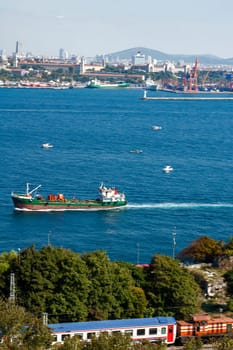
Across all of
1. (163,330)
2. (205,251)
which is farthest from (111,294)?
(205,251)

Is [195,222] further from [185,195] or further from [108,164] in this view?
[108,164]

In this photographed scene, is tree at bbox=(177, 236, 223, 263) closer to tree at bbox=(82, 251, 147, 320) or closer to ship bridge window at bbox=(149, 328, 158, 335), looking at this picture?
tree at bbox=(82, 251, 147, 320)

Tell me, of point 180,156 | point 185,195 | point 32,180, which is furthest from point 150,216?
point 180,156

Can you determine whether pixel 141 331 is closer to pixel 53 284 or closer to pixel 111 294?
pixel 111 294

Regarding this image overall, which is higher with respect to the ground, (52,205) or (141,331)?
(141,331)

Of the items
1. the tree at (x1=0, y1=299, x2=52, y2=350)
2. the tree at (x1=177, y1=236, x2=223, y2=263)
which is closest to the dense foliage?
the tree at (x1=0, y1=299, x2=52, y2=350)

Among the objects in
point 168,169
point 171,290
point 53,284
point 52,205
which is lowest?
point 52,205

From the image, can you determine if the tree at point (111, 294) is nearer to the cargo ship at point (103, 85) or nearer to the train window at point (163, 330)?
the train window at point (163, 330)

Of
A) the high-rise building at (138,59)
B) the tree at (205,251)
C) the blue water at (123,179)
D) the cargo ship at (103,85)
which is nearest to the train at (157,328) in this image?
the tree at (205,251)
